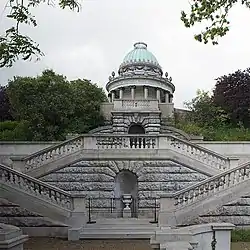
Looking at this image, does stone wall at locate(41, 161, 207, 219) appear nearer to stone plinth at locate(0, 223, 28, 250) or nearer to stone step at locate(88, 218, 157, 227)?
stone step at locate(88, 218, 157, 227)

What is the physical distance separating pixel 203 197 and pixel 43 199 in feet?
16.0

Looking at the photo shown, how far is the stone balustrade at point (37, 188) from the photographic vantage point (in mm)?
14469

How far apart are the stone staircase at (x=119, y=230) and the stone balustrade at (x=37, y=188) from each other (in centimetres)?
98

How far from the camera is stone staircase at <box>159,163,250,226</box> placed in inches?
567

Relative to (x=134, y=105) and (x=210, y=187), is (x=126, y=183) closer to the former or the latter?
(x=210, y=187)

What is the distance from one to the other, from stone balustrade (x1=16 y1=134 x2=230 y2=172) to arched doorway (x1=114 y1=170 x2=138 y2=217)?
3.60 feet

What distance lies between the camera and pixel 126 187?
18.8 meters

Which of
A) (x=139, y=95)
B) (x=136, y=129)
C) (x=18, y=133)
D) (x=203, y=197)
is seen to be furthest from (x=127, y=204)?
(x=139, y=95)

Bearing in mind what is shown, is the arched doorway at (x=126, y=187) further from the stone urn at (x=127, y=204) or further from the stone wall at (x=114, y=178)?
the stone urn at (x=127, y=204)

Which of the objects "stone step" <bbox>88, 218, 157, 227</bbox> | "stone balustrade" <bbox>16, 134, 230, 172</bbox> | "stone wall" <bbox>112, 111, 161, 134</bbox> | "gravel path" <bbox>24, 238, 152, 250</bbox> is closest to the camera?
"gravel path" <bbox>24, 238, 152, 250</bbox>

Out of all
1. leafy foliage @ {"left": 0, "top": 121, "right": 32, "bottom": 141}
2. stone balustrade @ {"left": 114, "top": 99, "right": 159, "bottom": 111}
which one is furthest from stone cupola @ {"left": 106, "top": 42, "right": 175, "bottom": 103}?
leafy foliage @ {"left": 0, "top": 121, "right": 32, "bottom": 141}

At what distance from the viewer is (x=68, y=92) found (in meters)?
30.5

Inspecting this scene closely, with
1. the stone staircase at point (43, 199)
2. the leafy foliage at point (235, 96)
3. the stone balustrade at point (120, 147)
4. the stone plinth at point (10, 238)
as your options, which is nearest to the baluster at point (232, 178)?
the stone balustrade at point (120, 147)

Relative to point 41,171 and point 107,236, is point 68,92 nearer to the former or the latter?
point 41,171
